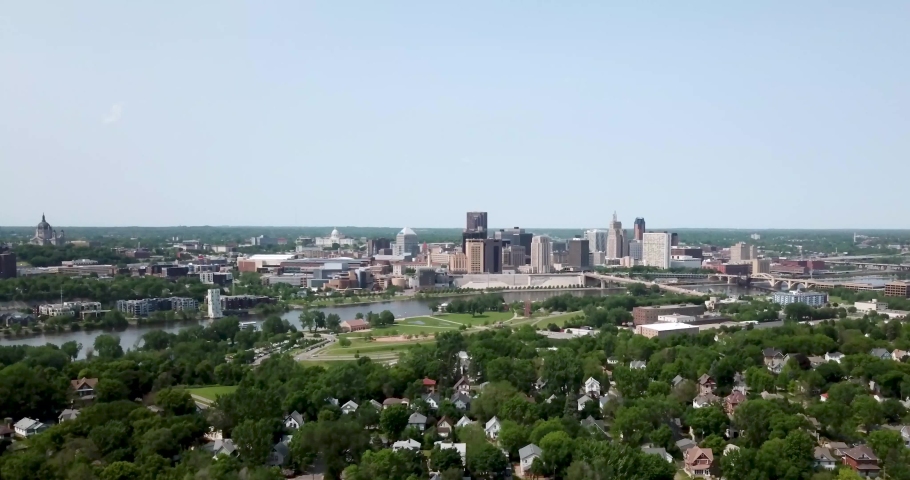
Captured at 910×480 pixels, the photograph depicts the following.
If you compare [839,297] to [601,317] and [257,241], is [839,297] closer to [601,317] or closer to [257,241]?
[601,317]

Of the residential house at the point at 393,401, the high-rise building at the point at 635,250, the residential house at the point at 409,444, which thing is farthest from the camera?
the high-rise building at the point at 635,250

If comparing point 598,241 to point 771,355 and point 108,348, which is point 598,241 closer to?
point 771,355

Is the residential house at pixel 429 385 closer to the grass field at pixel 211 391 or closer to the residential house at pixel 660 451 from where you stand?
the grass field at pixel 211 391

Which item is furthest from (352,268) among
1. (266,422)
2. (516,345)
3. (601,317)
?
(266,422)

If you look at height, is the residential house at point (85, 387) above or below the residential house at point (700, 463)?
above

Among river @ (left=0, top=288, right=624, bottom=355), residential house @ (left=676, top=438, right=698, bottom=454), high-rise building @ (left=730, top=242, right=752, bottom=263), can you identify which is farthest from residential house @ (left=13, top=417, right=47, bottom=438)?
high-rise building @ (left=730, top=242, right=752, bottom=263)

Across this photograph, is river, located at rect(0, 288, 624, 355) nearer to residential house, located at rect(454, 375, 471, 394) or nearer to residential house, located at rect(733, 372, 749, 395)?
residential house, located at rect(454, 375, 471, 394)

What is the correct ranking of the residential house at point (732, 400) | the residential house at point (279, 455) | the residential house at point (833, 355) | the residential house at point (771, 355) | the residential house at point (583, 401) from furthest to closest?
the residential house at point (833, 355) → the residential house at point (771, 355) → the residential house at point (732, 400) → the residential house at point (583, 401) → the residential house at point (279, 455)

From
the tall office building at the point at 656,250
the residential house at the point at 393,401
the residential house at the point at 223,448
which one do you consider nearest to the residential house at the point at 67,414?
the residential house at the point at 223,448
